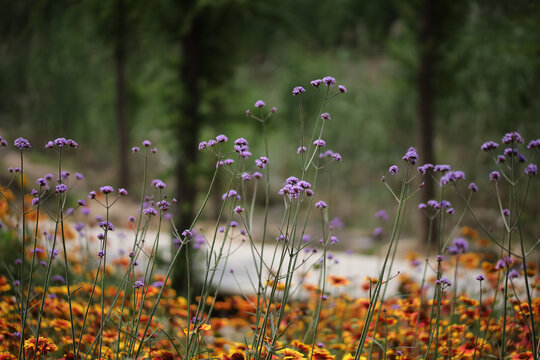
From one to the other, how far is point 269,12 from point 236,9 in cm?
46

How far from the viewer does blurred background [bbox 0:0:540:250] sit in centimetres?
476

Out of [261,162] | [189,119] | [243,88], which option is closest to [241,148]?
[261,162]

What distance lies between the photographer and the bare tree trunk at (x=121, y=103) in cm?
973

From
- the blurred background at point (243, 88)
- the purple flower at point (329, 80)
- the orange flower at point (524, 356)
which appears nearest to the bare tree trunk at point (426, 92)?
the blurred background at point (243, 88)

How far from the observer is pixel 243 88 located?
336 inches

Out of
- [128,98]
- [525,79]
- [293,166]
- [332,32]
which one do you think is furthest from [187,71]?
[332,32]

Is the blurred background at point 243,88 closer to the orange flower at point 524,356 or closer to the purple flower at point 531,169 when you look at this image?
the purple flower at point 531,169

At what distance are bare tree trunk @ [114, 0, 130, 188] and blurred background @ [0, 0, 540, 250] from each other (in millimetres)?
30

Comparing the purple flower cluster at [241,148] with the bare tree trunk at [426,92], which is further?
the bare tree trunk at [426,92]

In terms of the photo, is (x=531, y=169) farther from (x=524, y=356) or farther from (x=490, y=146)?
(x=524, y=356)

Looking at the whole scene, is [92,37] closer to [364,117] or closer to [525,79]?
[364,117]

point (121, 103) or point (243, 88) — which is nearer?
point (243, 88)

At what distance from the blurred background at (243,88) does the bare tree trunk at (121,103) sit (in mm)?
30

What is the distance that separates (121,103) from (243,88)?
3.33 meters
